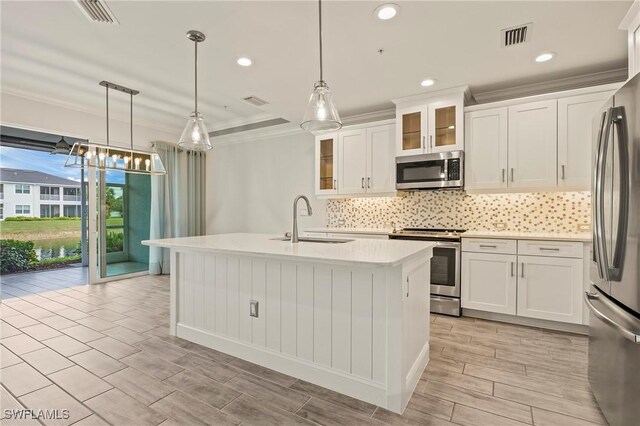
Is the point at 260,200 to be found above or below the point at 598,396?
above

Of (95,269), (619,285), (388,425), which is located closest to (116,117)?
(95,269)

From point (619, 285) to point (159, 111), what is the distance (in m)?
5.78

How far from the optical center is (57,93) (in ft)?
13.9

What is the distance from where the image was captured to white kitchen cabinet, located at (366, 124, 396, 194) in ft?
13.8

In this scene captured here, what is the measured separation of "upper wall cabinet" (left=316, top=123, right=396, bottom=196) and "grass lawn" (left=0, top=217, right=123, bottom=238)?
12.8ft

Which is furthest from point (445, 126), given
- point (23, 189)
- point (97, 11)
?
point (23, 189)

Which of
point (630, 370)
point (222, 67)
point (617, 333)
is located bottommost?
point (630, 370)

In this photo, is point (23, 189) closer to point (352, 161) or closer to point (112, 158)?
point (112, 158)

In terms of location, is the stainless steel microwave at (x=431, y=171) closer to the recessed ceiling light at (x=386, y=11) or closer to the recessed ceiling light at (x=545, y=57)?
the recessed ceiling light at (x=545, y=57)

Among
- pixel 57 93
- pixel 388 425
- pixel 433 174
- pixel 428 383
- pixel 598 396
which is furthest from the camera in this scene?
pixel 57 93

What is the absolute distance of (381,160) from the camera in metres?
4.28

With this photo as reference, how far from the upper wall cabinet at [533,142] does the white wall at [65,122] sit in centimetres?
530

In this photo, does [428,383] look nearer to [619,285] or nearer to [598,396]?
[598,396]

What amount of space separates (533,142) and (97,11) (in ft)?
14.0
